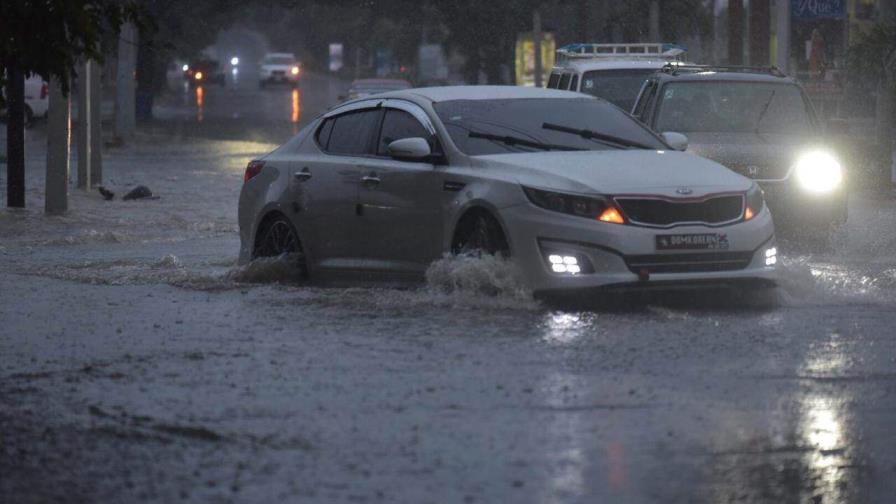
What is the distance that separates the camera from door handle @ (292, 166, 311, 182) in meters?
12.7

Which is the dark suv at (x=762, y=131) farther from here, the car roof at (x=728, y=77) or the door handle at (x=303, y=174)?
the door handle at (x=303, y=174)

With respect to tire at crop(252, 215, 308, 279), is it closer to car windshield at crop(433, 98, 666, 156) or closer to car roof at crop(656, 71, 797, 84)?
car windshield at crop(433, 98, 666, 156)

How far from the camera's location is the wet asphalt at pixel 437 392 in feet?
20.8

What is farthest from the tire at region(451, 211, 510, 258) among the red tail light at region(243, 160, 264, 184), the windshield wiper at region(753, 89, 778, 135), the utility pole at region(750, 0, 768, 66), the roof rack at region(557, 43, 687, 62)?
the utility pole at region(750, 0, 768, 66)

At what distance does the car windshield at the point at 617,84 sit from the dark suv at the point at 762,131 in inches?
137

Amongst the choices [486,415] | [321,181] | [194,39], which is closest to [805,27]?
[321,181]

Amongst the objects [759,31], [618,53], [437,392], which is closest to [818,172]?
[437,392]

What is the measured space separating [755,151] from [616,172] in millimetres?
5661

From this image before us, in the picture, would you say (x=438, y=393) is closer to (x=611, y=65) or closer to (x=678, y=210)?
(x=678, y=210)

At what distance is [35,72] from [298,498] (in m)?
4.98

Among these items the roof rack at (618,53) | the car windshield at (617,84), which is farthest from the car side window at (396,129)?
the roof rack at (618,53)

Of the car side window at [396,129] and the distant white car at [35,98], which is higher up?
the distant white car at [35,98]

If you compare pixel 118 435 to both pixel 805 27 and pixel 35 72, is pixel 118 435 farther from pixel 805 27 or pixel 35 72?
pixel 805 27

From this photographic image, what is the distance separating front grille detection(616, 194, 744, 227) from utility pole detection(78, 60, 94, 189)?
1457 centimetres
